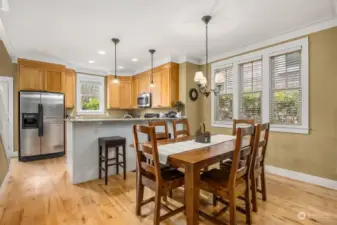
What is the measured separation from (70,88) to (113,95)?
4.21ft

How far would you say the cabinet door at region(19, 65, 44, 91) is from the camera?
443 centimetres

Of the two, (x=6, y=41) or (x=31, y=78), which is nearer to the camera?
(x=6, y=41)

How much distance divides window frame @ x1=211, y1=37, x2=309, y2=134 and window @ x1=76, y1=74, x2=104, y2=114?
376cm

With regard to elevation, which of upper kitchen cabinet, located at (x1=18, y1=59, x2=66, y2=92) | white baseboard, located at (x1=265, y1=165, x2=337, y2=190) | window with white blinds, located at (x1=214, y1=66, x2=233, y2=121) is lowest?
white baseboard, located at (x1=265, y1=165, x2=337, y2=190)

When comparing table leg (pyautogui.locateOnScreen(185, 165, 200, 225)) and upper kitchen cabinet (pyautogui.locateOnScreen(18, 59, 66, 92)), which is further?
upper kitchen cabinet (pyautogui.locateOnScreen(18, 59, 66, 92))

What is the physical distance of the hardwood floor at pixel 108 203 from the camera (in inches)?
81.5

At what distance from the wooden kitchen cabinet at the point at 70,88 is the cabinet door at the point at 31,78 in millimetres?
704

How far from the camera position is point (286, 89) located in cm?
343

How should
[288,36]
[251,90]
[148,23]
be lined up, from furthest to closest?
[251,90], [288,36], [148,23]

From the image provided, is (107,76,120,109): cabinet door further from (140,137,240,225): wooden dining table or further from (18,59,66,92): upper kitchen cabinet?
(140,137,240,225): wooden dining table

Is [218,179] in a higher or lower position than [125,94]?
lower

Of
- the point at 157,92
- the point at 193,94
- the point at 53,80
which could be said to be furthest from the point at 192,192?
the point at 53,80

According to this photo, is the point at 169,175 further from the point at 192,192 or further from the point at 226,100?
the point at 226,100

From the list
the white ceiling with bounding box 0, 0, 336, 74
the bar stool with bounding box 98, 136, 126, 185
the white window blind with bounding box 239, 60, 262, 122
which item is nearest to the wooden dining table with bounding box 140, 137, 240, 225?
the bar stool with bounding box 98, 136, 126, 185
